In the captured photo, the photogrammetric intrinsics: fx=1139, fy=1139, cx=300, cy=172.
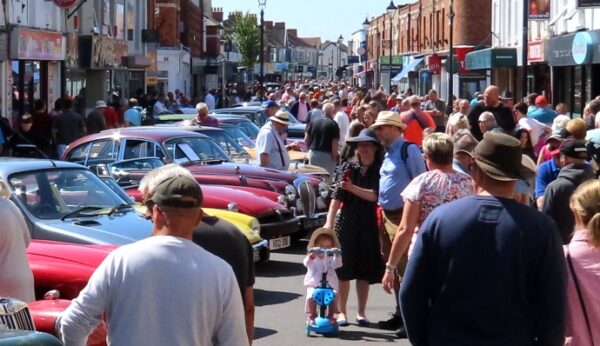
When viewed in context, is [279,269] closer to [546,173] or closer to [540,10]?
[546,173]

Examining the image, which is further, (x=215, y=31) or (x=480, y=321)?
Result: (x=215, y=31)

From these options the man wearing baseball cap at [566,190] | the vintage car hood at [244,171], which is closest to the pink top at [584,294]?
the man wearing baseball cap at [566,190]

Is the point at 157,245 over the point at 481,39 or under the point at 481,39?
under

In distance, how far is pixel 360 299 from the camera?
10.1 metres

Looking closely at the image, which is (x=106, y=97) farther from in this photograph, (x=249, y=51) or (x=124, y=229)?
(x=249, y=51)

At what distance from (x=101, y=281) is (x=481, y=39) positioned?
51.1m

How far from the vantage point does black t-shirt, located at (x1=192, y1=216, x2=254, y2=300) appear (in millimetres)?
5914

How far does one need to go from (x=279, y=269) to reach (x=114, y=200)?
3.55 m

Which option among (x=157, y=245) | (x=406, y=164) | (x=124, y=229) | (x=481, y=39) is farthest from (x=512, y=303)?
(x=481, y=39)

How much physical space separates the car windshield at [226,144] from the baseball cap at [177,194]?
1256cm

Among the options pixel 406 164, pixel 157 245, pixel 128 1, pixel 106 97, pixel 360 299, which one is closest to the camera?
pixel 157 245

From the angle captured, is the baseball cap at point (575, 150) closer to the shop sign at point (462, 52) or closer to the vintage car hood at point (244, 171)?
the vintage car hood at point (244, 171)

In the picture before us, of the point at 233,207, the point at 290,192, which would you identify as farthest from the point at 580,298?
the point at 290,192

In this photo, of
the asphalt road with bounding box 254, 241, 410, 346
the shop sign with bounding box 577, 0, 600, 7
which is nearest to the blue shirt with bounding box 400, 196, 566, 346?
the asphalt road with bounding box 254, 241, 410, 346
